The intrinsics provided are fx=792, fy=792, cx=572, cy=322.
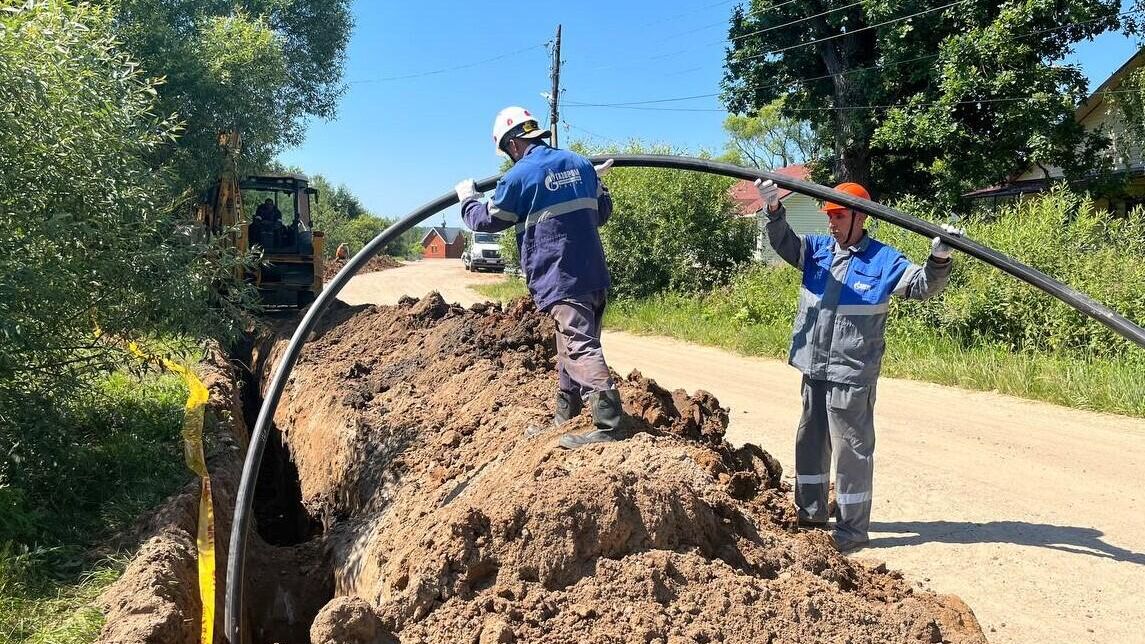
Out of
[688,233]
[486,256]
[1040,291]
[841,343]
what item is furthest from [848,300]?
[486,256]

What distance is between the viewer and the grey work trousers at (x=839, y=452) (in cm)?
442

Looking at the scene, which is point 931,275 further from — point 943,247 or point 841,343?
point 841,343

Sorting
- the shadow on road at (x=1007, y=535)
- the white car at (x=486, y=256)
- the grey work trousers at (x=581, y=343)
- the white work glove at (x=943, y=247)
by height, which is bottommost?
the shadow on road at (x=1007, y=535)

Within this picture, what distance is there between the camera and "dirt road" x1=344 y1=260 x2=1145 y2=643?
3.93m

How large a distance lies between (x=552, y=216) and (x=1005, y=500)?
149 inches

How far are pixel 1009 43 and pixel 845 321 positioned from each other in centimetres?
1423

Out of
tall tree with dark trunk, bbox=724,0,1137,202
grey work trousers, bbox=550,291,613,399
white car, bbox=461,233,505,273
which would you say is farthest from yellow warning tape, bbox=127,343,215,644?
white car, bbox=461,233,505,273

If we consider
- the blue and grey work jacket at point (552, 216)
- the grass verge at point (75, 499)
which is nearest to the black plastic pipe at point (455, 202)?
the blue and grey work jacket at point (552, 216)

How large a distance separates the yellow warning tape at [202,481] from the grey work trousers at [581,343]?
2211 millimetres

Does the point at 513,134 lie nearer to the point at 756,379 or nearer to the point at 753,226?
the point at 756,379

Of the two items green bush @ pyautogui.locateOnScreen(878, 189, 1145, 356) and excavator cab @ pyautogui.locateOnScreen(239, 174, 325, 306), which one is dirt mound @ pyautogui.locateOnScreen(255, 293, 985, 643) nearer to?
green bush @ pyautogui.locateOnScreen(878, 189, 1145, 356)

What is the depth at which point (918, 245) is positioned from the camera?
1214 cm

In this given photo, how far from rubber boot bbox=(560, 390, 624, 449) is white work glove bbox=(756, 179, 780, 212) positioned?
1.37 m

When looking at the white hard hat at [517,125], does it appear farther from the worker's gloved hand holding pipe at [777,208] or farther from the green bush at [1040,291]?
the green bush at [1040,291]
